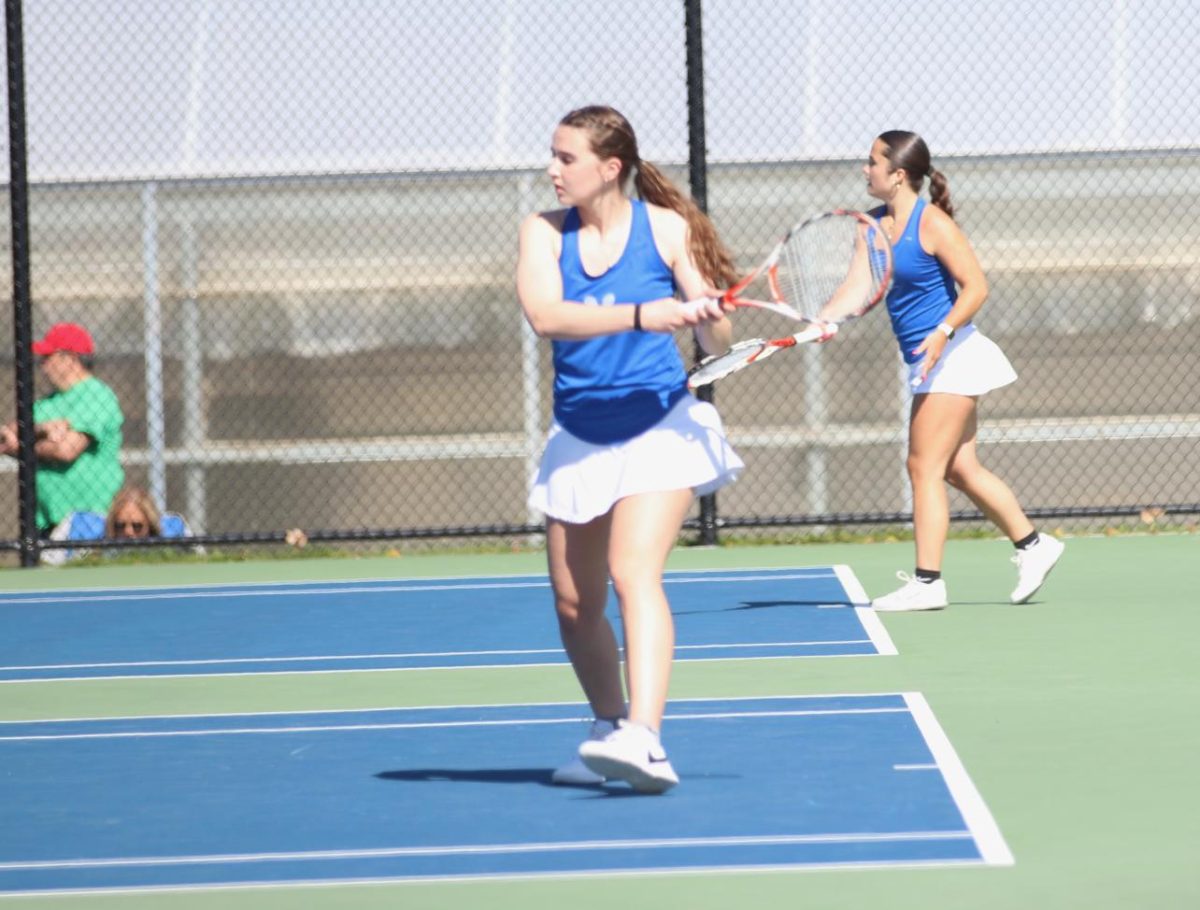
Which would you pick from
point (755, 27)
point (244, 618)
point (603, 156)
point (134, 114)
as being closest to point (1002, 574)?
point (244, 618)

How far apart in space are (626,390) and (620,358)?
0.08m

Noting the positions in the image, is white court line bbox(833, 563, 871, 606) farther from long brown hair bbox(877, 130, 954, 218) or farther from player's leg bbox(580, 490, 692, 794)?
player's leg bbox(580, 490, 692, 794)

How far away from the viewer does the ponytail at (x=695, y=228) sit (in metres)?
5.55

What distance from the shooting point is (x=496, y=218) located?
1409 centimetres

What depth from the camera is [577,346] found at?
5621 millimetres

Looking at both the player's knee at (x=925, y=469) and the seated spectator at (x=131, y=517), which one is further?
the seated spectator at (x=131, y=517)

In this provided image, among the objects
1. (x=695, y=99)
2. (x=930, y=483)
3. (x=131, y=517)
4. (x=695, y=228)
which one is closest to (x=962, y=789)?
(x=695, y=228)

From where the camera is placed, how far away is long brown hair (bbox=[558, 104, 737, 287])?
556 centimetres

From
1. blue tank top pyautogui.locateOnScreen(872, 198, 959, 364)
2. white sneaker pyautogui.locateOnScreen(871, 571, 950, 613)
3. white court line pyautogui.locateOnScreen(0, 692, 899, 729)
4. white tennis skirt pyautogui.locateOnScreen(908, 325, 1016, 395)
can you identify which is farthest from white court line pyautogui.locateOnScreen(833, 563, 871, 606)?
white court line pyautogui.locateOnScreen(0, 692, 899, 729)

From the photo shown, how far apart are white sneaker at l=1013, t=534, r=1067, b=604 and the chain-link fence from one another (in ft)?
13.0

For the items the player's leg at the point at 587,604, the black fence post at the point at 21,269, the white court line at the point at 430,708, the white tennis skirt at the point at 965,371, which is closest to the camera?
the player's leg at the point at 587,604

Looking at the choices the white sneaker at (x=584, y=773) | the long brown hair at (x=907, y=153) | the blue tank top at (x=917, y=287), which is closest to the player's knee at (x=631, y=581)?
the white sneaker at (x=584, y=773)

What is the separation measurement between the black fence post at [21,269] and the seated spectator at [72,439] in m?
0.11

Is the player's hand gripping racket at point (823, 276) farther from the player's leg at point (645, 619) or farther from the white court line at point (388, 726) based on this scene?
the white court line at point (388, 726)
